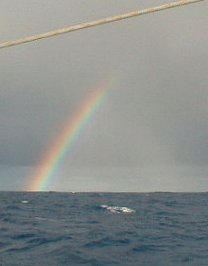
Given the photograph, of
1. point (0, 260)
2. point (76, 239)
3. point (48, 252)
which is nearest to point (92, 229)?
point (76, 239)

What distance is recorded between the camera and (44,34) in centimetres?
406

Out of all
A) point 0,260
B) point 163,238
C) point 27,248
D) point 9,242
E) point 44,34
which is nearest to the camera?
point 44,34

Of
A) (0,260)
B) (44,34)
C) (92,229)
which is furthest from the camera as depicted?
(92,229)

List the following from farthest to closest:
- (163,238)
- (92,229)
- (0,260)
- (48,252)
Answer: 1. (92,229)
2. (163,238)
3. (48,252)
4. (0,260)

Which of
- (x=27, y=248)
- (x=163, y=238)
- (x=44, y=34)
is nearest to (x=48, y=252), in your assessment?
(x=27, y=248)

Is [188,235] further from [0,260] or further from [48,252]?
[0,260]

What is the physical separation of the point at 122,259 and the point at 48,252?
12.8 ft

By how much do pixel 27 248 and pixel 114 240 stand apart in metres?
6.20

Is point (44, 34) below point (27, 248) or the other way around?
the other way around

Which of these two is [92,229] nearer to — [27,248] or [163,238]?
[163,238]

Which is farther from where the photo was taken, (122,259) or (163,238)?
(163,238)

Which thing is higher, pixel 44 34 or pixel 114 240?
pixel 44 34

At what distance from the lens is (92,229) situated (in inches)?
1294

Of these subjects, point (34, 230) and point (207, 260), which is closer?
point (207, 260)
